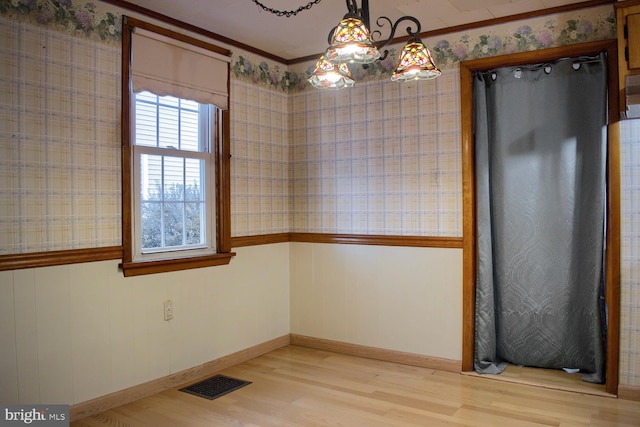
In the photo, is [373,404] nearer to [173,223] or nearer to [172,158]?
[173,223]

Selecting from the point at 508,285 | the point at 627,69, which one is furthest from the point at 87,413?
the point at 627,69

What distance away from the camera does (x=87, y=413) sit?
2.94 meters

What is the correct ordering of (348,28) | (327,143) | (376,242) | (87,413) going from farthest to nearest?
(327,143), (376,242), (87,413), (348,28)

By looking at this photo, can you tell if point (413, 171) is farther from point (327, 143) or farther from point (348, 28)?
point (348, 28)

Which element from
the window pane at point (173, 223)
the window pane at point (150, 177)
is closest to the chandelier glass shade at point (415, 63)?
the window pane at point (150, 177)

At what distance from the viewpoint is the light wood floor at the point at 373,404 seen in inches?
113

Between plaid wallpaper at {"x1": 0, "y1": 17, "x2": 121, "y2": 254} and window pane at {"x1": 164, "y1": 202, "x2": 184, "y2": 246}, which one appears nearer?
plaid wallpaper at {"x1": 0, "y1": 17, "x2": 121, "y2": 254}

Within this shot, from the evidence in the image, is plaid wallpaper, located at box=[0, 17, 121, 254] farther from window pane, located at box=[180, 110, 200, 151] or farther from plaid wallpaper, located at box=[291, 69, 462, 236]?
plaid wallpaper, located at box=[291, 69, 462, 236]

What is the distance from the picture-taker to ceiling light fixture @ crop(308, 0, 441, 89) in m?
2.04

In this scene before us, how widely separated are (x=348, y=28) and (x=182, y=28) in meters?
1.92

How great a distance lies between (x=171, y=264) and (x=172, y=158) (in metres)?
0.73

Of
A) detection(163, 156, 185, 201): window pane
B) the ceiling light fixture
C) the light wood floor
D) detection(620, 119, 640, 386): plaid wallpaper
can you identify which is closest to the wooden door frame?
detection(620, 119, 640, 386): plaid wallpaper

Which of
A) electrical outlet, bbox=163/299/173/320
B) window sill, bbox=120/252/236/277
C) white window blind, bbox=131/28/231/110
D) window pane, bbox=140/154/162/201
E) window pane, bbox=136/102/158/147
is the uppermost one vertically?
white window blind, bbox=131/28/231/110

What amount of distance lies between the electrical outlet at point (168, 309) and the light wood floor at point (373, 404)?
489 mm
